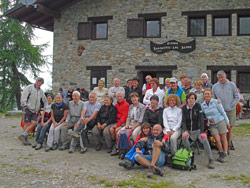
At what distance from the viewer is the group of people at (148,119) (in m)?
4.71

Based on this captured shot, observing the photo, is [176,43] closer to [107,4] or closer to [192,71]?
[192,71]

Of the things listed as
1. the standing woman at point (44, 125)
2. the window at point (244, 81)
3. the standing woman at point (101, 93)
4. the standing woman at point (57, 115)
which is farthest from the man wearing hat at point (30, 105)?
the window at point (244, 81)

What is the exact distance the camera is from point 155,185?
12.0 ft

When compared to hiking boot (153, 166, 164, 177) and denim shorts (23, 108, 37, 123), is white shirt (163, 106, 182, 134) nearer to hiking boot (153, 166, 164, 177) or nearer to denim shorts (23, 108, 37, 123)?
hiking boot (153, 166, 164, 177)

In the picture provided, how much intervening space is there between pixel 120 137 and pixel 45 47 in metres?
17.2

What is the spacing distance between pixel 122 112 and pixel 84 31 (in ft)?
27.0

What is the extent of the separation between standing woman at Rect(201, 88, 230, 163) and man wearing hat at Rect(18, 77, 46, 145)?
414 centimetres

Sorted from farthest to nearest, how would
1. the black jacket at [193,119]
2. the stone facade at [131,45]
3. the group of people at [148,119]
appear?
the stone facade at [131,45] < the black jacket at [193,119] < the group of people at [148,119]

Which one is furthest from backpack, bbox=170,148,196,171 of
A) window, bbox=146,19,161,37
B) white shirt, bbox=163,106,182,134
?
window, bbox=146,19,161,37

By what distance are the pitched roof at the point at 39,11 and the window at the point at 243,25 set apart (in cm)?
808

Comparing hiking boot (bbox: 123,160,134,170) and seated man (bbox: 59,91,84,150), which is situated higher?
seated man (bbox: 59,91,84,150)

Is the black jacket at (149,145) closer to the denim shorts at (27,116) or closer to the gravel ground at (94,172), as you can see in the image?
the gravel ground at (94,172)

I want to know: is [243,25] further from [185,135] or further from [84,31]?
[185,135]

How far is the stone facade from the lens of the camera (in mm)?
11688
